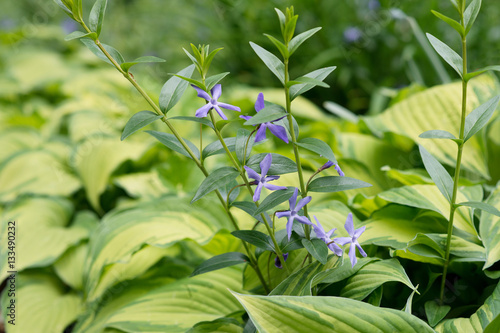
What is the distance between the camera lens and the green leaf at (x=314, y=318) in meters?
0.57

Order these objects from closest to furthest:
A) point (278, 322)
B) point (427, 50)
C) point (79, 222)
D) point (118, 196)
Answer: point (278, 322) < point (79, 222) < point (118, 196) < point (427, 50)

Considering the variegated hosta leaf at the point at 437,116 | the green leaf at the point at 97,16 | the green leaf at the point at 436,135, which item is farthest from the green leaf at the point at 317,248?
the variegated hosta leaf at the point at 437,116

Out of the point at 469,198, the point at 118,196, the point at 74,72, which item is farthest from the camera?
the point at 74,72

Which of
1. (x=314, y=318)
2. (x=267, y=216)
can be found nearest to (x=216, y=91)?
(x=267, y=216)

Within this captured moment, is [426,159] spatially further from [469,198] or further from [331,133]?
[331,133]

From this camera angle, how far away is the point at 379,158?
122 cm

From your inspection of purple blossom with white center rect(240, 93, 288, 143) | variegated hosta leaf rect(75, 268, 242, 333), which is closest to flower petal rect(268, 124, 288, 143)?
purple blossom with white center rect(240, 93, 288, 143)

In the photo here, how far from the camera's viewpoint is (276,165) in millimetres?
610

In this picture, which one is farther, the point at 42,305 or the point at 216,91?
the point at 42,305

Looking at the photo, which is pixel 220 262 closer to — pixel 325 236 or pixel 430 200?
pixel 325 236

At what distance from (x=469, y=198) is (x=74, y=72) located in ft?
8.84

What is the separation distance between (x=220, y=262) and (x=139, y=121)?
0.88 ft

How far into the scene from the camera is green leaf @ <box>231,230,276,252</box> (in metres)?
0.66

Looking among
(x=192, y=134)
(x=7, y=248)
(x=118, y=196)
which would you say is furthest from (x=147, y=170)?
(x=7, y=248)
